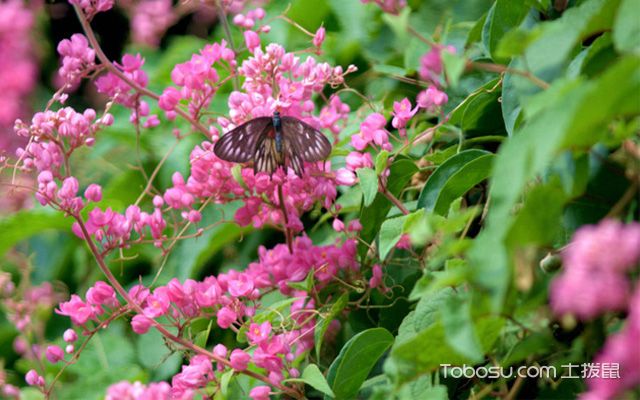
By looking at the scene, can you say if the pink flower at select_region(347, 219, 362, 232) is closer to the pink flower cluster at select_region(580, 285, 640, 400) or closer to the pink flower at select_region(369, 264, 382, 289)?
the pink flower at select_region(369, 264, 382, 289)

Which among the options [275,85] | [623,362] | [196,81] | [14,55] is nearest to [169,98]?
[196,81]

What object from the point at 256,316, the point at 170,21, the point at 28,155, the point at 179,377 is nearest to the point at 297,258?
the point at 256,316

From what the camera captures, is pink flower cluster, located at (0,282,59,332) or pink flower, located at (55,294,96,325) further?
pink flower cluster, located at (0,282,59,332)

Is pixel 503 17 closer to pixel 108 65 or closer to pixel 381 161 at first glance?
pixel 381 161

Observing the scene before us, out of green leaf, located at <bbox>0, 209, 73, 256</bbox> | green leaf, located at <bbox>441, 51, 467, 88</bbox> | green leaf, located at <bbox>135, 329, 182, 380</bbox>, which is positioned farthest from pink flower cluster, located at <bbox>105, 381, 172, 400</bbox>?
green leaf, located at <bbox>0, 209, 73, 256</bbox>

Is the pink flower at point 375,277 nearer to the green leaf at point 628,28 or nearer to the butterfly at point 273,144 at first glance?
the butterfly at point 273,144

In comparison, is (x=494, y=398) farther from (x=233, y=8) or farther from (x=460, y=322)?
(x=233, y=8)
